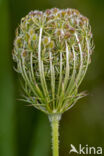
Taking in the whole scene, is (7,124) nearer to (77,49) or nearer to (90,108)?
(90,108)

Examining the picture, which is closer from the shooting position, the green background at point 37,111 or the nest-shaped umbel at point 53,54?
the nest-shaped umbel at point 53,54

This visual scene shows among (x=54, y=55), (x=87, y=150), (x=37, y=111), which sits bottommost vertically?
(x=87, y=150)

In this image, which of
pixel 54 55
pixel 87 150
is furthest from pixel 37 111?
pixel 54 55

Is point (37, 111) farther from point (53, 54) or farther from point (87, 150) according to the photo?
point (53, 54)

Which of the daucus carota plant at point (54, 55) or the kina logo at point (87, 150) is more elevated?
the daucus carota plant at point (54, 55)

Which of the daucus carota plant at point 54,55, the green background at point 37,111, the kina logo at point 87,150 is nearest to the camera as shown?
the daucus carota plant at point 54,55

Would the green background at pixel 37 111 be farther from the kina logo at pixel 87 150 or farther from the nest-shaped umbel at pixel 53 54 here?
the nest-shaped umbel at pixel 53 54

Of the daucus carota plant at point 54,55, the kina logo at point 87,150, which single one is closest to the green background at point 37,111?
the kina logo at point 87,150

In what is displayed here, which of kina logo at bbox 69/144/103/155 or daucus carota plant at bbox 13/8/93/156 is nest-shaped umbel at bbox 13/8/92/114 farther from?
kina logo at bbox 69/144/103/155

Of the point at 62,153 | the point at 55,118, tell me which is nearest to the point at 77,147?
the point at 62,153
